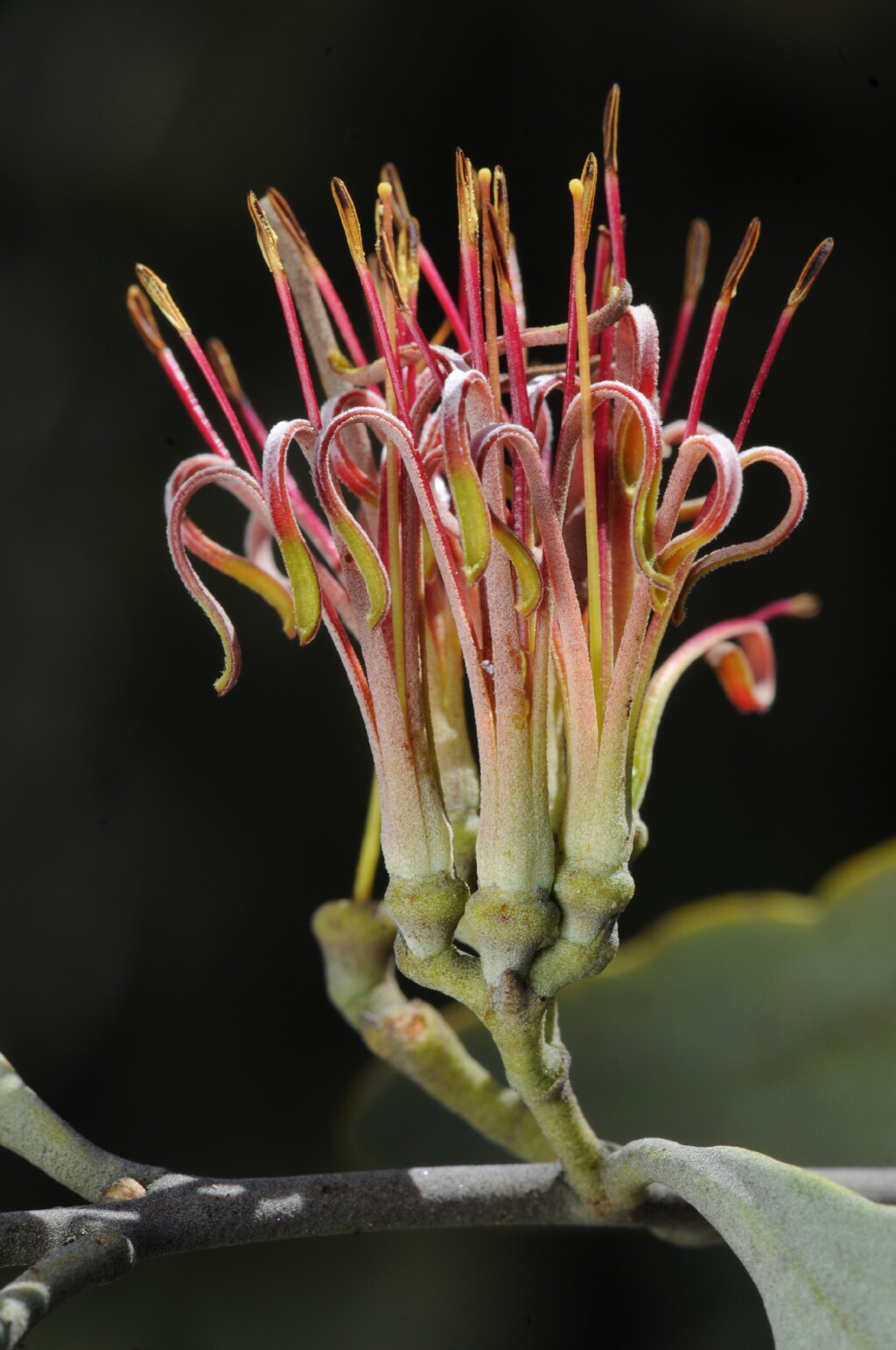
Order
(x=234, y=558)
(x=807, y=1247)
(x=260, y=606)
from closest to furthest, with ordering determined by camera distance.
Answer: (x=807, y=1247) → (x=234, y=558) → (x=260, y=606)

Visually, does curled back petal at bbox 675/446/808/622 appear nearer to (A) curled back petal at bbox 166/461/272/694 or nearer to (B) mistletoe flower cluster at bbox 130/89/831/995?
(B) mistletoe flower cluster at bbox 130/89/831/995

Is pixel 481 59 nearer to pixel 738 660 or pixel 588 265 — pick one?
pixel 588 265

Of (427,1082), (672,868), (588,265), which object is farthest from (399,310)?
(672,868)

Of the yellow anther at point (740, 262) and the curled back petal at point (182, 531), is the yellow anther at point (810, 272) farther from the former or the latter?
the curled back petal at point (182, 531)

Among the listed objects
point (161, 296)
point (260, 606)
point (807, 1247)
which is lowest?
point (807, 1247)

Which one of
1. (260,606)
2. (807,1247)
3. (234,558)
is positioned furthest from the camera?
(260,606)

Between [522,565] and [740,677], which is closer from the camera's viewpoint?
[522,565]

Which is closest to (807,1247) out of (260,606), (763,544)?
(763,544)

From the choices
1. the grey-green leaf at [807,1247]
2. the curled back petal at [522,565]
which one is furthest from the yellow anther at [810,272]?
the grey-green leaf at [807,1247]

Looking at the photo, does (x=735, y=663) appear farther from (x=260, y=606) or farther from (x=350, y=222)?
(x=260, y=606)
